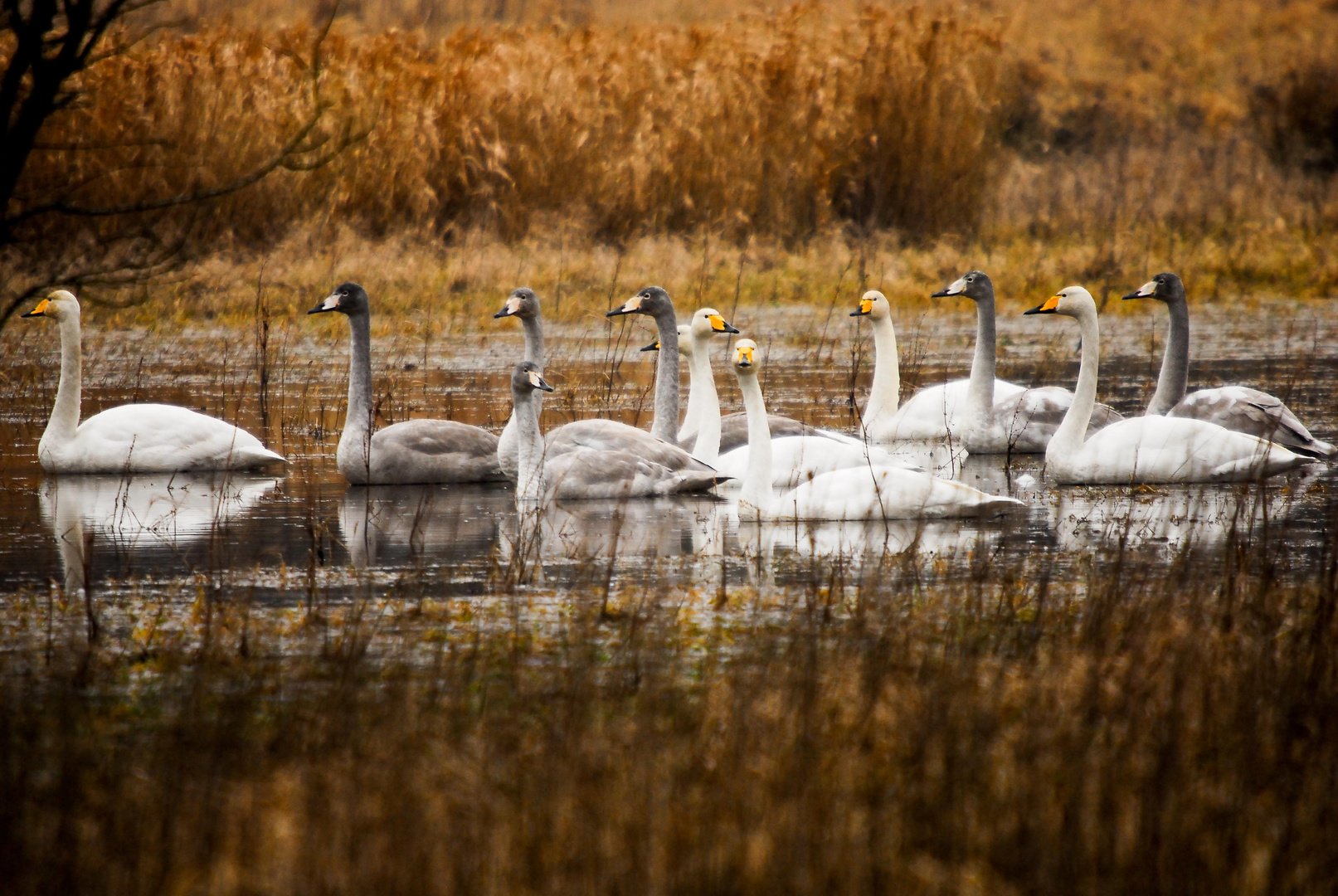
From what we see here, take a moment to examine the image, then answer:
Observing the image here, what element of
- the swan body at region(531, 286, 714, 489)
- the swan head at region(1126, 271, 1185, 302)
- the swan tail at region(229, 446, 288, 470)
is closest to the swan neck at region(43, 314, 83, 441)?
the swan tail at region(229, 446, 288, 470)

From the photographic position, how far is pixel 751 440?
319 inches

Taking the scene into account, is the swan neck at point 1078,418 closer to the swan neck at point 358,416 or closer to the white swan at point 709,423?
the white swan at point 709,423

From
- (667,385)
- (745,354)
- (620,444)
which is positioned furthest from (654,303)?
(745,354)

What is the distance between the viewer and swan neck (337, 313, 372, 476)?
29.2ft

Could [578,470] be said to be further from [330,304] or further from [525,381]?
[330,304]

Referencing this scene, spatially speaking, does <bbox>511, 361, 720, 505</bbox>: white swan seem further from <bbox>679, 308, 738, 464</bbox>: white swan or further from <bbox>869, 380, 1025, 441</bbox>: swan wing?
<bbox>869, 380, 1025, 441</bbox>: swan wing

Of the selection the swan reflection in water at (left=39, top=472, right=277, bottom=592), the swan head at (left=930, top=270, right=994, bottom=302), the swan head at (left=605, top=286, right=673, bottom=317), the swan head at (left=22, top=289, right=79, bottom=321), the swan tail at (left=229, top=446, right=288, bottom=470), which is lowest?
the swan reflection in water at (left=39, top=472, right=277, bottom=592)

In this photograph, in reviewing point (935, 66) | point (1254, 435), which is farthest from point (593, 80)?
point (1254, 435)

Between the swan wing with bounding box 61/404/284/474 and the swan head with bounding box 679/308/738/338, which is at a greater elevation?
the swan head with bounding box 679/308/738/338

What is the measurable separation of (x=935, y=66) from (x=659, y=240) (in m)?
4.38

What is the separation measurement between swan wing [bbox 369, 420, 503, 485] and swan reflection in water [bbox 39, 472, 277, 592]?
0.67m

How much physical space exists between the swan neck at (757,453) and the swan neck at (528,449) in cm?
110

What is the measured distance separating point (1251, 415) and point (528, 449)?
4.22m

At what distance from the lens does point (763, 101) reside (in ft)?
65.8
